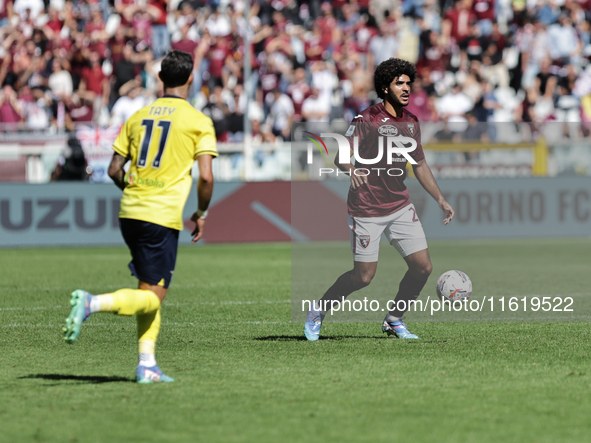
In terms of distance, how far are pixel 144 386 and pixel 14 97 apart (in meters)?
16.9

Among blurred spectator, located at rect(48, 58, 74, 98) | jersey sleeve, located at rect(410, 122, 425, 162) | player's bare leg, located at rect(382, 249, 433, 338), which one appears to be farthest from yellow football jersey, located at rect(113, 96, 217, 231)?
blurred spectator, located at rect(48, 58, 74, 98)

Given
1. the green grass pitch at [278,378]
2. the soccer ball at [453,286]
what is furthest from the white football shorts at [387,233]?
the soccer ball at [453,286]

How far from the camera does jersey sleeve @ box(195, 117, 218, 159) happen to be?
5895mm

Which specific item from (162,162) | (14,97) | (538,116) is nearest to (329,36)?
(538,116)

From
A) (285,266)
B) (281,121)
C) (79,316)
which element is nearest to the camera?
(79,316)

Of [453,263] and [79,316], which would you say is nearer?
[79,316]

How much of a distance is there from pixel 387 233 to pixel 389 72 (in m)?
1.31

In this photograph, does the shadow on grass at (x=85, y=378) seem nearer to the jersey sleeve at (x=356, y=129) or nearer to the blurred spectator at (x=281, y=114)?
the jersey sleeve at (x=356, y=129)

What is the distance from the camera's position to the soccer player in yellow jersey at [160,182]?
589 cm

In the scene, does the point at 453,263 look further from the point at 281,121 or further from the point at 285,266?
the point at 281,121

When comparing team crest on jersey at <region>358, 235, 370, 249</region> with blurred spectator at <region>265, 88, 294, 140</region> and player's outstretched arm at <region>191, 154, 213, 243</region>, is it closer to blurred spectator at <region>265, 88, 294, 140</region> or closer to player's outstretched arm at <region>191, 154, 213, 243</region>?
player's outstretched arm at <region>191, 154, 213, 243</region>

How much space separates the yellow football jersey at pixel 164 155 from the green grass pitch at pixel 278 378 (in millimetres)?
1108

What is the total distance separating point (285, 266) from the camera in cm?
1498

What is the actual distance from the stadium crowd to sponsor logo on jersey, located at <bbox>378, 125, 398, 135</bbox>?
13.1 metres
